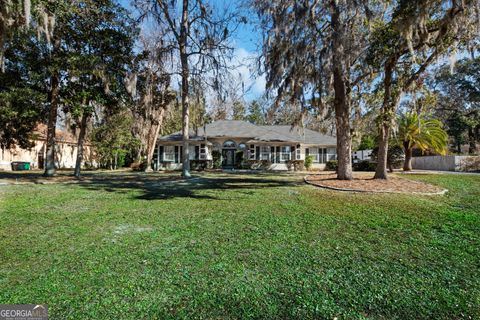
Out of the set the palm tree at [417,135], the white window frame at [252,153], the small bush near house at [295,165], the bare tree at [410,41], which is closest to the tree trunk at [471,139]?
the palm tree at [417,135]

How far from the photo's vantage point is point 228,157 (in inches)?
955

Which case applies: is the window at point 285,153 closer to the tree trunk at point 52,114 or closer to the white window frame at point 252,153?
the white window frame at point 252,153

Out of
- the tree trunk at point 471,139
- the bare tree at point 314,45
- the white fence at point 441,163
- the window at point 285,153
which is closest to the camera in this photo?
the bare tree at point 314,45

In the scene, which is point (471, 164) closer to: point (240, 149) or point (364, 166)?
point (364, 166)

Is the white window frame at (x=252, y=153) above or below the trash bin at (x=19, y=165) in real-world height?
above

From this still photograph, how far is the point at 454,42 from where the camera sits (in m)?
8.88

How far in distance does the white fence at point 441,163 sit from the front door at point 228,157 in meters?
16.9

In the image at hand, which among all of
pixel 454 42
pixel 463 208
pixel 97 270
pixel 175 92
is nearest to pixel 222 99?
pixel 175 92

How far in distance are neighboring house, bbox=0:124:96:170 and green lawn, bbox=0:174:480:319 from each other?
22.2 metres
